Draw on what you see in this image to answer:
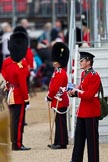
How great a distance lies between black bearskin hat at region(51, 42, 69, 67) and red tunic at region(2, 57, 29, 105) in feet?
1.75

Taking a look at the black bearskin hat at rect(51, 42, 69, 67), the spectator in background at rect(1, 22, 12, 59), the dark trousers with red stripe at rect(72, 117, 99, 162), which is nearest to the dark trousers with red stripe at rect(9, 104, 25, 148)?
the black bearskin hat at rect(51, 42, 69, 67)

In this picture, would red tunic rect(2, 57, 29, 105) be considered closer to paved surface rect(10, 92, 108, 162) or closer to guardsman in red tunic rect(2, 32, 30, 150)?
guardsman in red tunic rect(2, 32, 30, 150)

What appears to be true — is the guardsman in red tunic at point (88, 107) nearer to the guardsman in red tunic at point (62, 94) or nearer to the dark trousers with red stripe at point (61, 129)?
the guardsman in red tunic at point (62, 94)

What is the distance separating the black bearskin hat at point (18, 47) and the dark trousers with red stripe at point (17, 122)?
788mm

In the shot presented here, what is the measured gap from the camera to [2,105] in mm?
7641

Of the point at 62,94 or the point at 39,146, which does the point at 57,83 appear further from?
the point at 39,146

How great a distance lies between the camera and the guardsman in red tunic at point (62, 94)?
42.3ft

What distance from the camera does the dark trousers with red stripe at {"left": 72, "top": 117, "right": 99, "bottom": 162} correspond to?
36.0 feet

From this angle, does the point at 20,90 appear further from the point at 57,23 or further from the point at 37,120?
the point at 57,23

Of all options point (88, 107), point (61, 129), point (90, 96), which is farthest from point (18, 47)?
point (90, 96)

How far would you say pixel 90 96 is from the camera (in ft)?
35.3

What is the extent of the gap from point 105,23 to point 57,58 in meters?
2.60

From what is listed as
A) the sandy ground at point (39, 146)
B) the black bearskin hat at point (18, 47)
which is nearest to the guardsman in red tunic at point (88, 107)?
the sandy ground at point (39, 146)

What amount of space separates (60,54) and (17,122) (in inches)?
51.7
